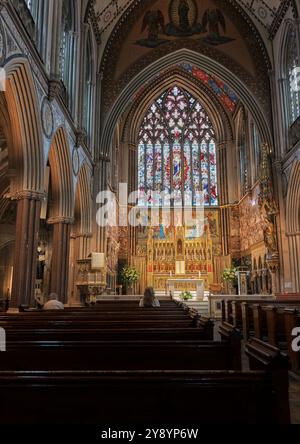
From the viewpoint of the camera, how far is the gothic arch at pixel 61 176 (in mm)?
13359

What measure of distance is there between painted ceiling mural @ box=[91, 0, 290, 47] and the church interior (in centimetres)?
8

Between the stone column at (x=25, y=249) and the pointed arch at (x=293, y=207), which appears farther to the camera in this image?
the pointed arch at (x=293, y=207)

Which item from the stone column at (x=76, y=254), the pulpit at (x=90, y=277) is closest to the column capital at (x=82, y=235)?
the stone column at (x=76, y=254)

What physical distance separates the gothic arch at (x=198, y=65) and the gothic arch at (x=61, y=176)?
5.95 meters

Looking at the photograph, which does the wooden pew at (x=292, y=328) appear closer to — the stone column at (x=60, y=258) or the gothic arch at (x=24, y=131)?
the gothic arch at (x=24, y=131)

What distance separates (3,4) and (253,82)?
1487 cm

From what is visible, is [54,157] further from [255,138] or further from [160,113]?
[160,113]

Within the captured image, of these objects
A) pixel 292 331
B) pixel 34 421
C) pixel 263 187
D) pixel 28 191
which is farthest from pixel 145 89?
pixel 34 421

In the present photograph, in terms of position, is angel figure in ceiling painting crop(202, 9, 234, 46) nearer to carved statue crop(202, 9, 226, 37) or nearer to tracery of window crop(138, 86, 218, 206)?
carved statue crop(202, 9, 226, 37)

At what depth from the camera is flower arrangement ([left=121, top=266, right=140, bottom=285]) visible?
2351cm

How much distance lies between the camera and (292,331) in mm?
6074

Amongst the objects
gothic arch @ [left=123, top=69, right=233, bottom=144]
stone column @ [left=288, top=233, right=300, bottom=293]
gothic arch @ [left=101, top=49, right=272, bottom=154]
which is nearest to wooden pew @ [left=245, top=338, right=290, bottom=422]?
stone column @ [left=288, top=233, right=300, bottom=293]

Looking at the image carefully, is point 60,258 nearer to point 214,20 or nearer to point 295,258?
point 295,258

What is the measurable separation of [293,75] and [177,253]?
1276 cm
